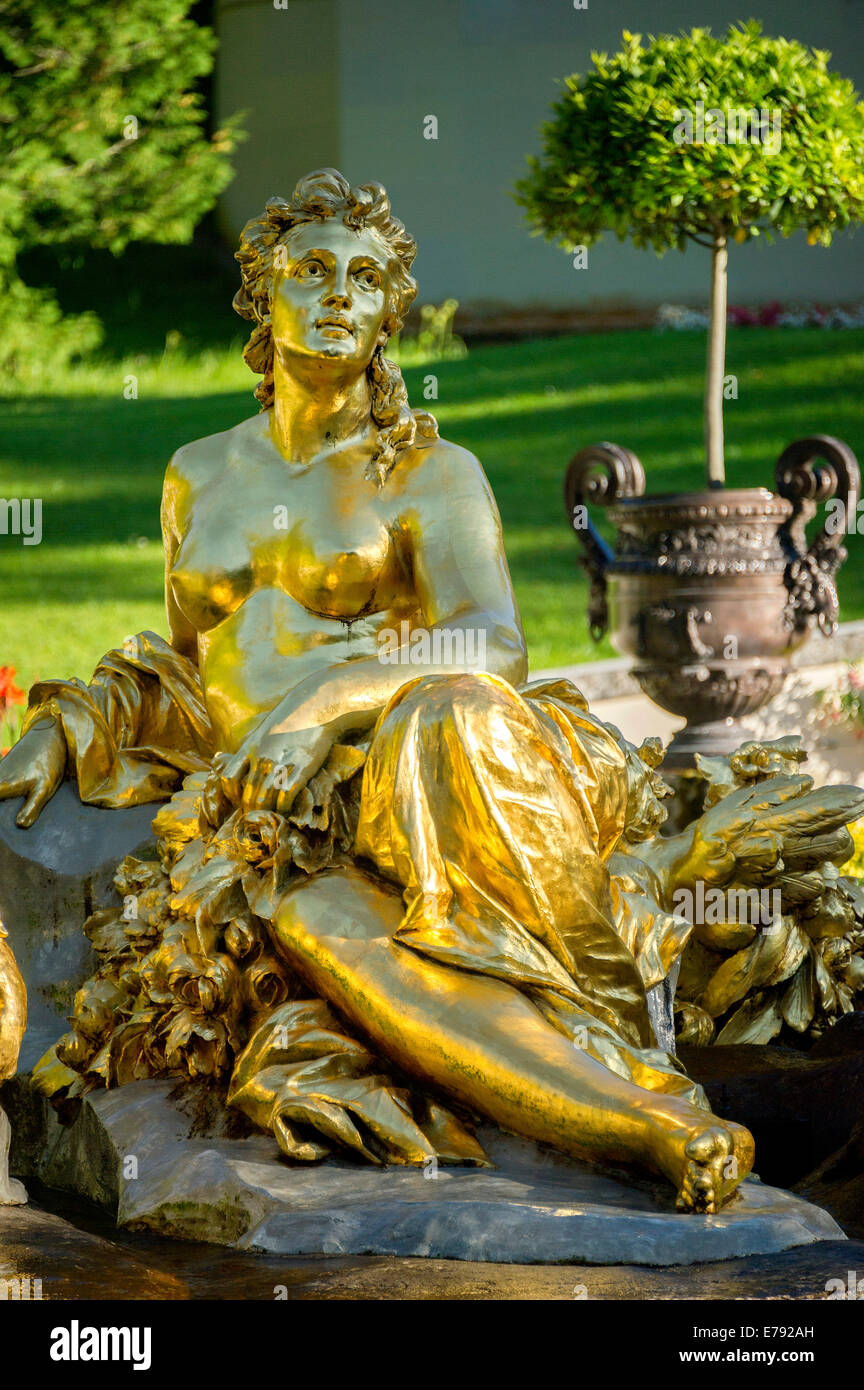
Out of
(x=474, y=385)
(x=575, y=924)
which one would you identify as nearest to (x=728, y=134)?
(x=575, y=924)

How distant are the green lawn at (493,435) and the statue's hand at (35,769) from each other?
19.0 ft

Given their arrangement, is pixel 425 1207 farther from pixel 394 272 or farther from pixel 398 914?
pixel 394 272

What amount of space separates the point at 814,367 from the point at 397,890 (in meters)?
9.20

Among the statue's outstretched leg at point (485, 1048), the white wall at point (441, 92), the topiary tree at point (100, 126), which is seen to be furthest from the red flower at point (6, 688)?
the white wall at point (441, 92)

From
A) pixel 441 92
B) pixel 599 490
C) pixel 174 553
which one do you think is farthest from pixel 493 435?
pixel 174 553

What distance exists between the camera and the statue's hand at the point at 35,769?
11.4 ft

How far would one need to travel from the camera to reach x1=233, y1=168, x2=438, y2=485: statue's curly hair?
133 inches

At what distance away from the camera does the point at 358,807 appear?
3.10 meters

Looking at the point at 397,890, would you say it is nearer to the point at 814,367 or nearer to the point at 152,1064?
the point at 152,1064

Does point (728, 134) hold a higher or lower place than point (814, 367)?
higher

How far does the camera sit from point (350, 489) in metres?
3.44

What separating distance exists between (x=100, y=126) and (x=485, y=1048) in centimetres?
882
